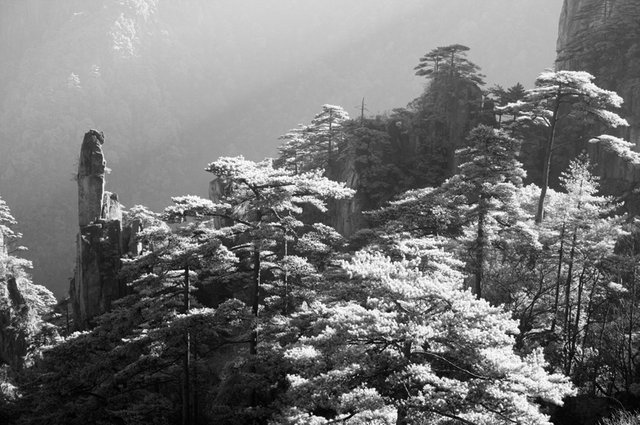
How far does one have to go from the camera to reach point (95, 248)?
97.3ft

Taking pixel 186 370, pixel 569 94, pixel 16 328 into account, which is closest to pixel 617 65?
pixel 569 94

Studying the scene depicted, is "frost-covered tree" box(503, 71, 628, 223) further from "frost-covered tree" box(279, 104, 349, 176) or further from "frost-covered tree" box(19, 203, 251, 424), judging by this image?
"frost-covered tree" box(19, 203, 251, 424)

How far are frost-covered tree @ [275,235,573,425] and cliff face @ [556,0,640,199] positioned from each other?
1014 inches

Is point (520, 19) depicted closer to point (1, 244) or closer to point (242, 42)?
point (242, 42)

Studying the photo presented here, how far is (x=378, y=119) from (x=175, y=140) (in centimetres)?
9658

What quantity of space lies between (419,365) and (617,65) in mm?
32582

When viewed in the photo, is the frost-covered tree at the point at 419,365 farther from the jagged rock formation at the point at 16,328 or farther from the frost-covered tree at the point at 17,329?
the jagged rock formation at the point at 16,328

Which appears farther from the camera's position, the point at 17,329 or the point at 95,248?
the point at 17,329

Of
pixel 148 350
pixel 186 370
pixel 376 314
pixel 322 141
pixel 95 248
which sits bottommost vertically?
pixel 186 370

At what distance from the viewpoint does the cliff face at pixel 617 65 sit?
3162 centimetres

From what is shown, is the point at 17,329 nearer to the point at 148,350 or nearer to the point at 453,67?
the point at 148,350

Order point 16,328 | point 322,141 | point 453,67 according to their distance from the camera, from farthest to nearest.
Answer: point 322,141
point 453,67
point 16,328

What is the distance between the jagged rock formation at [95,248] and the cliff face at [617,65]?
29556 millimetres

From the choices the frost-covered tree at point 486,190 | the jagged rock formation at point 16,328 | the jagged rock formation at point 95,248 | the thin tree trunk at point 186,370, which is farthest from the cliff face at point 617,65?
the jagged rock formation at point 16,328
